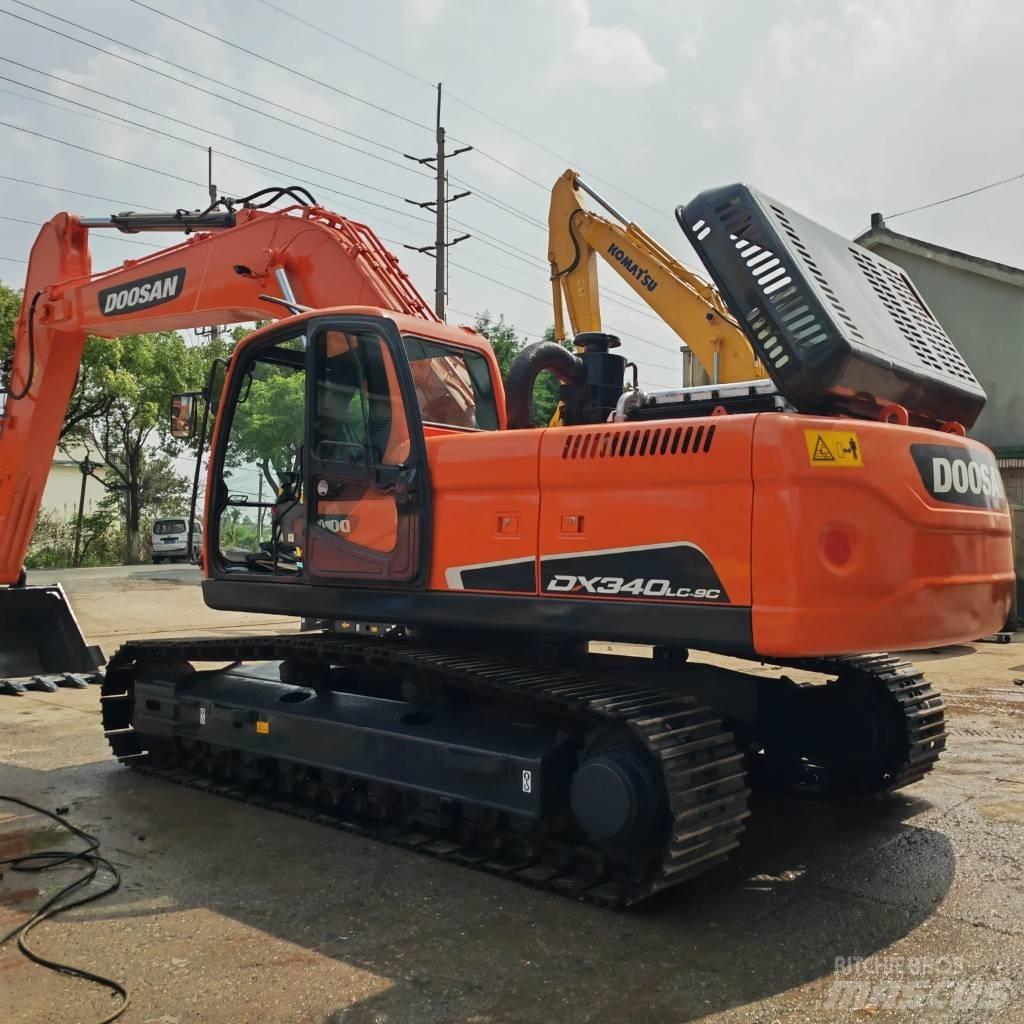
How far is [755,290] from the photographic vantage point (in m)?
4.37

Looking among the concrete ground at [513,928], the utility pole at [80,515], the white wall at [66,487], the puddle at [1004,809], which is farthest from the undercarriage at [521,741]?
the white wall at [66,487]

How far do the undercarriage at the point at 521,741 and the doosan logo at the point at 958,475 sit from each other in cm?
126

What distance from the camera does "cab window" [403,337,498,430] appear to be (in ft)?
17.5

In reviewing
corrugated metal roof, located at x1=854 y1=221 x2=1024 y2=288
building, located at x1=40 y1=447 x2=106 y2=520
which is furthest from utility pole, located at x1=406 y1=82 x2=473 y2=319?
building, located at x1=40 y1=447 x2=106 y2=520

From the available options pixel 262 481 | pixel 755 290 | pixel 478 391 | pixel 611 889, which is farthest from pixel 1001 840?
pixel 262 481

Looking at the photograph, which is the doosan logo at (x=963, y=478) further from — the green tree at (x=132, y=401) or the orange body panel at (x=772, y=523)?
the green tree at (x=132, y=401)

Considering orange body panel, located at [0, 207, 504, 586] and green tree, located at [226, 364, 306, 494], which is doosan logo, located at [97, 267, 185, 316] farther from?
green tree, located at [226, 364, 306, 494]

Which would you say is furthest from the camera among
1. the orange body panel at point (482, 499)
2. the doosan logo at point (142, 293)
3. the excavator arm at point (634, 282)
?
the excavator arm at point (634, 282)

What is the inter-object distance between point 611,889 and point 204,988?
1610mm

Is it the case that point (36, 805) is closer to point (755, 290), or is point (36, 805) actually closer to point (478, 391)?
point (478, 391)

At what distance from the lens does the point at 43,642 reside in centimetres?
895

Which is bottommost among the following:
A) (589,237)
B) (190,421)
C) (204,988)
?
(204,988)

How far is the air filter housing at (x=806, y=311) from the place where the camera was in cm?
421

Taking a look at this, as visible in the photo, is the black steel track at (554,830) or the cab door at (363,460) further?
the cab door at (363,460)
